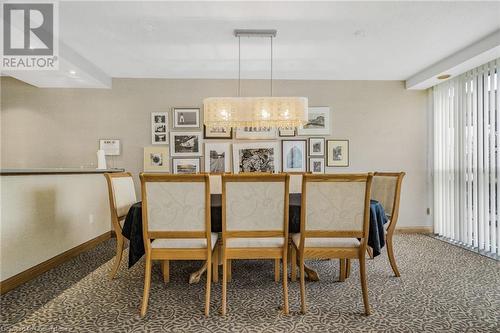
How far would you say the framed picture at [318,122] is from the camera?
14.8 feet

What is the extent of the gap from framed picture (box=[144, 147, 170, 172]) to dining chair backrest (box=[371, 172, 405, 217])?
3.14m

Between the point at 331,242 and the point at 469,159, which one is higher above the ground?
the point at 469,159

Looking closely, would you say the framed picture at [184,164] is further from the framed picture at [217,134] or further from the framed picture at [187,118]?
the framed picture at [187,118]

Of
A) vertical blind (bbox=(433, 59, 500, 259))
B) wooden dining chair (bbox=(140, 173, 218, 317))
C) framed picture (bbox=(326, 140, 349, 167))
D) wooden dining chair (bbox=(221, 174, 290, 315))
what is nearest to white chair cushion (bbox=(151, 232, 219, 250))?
wooden dining chair (bbox=(140, 173, 218, 317))

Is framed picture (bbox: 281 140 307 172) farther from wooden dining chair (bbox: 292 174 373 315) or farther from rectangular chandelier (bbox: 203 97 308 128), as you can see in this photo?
wooden dining chair (bbox: 292 174 373 315)

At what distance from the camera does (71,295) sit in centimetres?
230

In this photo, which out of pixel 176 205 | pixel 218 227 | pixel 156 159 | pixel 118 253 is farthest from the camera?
pixel 156 159

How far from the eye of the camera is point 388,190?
3027mm

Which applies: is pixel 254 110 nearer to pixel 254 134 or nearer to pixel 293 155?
pixel 254 134

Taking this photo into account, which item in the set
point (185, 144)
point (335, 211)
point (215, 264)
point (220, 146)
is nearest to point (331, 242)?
point (335, 211)

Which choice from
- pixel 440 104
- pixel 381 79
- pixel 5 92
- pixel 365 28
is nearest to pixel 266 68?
pixel 365 28

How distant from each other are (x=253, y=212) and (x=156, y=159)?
9.58 ft

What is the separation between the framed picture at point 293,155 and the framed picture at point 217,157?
92 centimetres

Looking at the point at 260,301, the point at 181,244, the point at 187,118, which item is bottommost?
the point at 260,301
